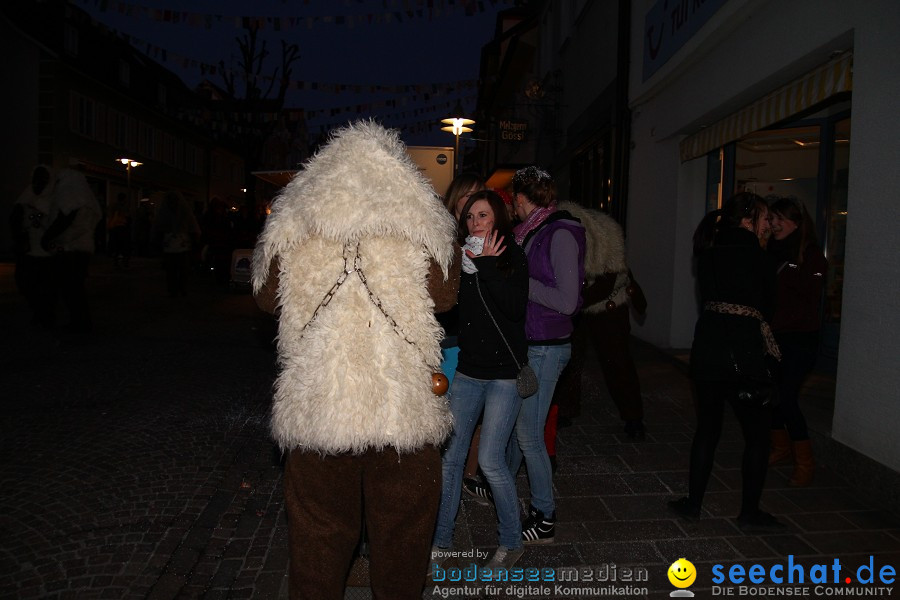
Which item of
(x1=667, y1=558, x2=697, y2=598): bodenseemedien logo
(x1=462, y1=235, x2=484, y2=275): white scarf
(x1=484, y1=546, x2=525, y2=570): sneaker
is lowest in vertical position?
(x1=667, y1=558, x2=697, y2=598): bodenseemedien logo

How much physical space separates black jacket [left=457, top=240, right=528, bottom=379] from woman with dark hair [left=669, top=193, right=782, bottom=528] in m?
1.17

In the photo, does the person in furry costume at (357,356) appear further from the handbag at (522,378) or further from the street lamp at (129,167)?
the street lamp at (129,167)

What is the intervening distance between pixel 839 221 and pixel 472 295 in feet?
20.6

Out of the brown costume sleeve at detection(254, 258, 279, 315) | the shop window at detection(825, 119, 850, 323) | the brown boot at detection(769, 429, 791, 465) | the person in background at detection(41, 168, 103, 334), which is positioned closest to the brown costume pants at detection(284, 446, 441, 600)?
the brown costume sleeve at detection(254, 258, 279, 315)

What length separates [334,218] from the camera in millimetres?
2127

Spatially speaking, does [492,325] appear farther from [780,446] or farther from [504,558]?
[780,446]

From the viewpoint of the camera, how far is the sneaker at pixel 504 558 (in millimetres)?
3191

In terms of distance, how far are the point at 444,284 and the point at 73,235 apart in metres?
7.58

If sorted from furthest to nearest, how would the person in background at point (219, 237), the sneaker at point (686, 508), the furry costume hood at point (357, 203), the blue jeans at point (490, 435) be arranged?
the person in background at point (219, 237) → the sneaker at point (686, 508) → the blue jeans at point (490, 435) → the furry costume hood at point (357, 203)

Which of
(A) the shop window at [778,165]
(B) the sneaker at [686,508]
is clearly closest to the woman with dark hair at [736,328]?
(B) the sneaker at [686,508]

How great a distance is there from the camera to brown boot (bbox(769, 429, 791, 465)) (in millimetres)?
4660

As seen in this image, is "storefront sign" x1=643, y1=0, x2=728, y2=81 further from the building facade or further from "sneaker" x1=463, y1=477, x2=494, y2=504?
"sneaker" x1=463, y1=477, x2=494, y2=504

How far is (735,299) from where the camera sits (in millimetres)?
3514

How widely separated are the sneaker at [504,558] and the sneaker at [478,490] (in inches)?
31.5
